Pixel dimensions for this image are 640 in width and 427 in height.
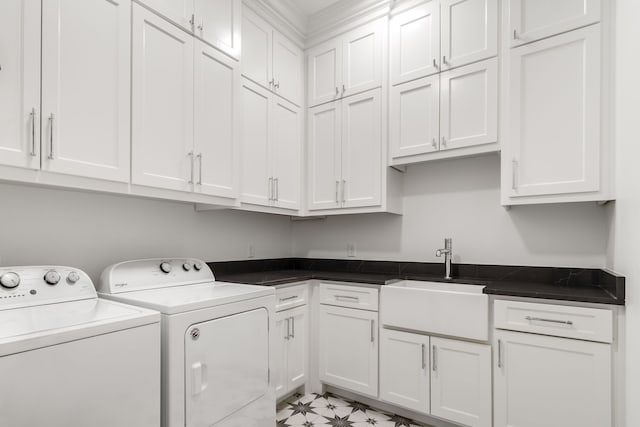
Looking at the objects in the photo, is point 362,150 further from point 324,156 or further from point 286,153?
point 286,153

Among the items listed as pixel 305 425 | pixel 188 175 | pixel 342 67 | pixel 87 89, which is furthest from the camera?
pixel 342 67

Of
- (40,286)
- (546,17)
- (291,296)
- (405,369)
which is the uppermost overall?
(546,17)

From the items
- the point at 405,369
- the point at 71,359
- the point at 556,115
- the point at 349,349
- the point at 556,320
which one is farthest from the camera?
the point at 349,349

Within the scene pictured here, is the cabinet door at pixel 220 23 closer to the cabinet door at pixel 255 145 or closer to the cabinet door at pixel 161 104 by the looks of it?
the cabinet door at pixel 161 104

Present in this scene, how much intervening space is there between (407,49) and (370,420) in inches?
102

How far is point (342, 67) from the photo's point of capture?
279cm

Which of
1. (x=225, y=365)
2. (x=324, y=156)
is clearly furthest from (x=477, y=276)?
(x=225, y=365)

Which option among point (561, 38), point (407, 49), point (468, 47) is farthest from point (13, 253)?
point (561, 38)

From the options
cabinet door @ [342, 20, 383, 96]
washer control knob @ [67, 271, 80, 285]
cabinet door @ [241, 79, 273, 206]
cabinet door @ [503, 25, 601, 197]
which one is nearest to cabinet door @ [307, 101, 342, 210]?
cabinet door @ [342, 20, 383, 96]

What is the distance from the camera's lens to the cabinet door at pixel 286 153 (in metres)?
2.68

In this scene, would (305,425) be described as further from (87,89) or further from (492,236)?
(87,89)

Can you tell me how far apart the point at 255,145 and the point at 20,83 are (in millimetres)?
1381

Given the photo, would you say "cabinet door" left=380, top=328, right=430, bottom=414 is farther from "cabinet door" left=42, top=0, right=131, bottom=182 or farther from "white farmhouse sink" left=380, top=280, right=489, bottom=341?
"cabinet door" left=42, top=0, right=131, bottom=182

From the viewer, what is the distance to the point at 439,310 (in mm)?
2045
